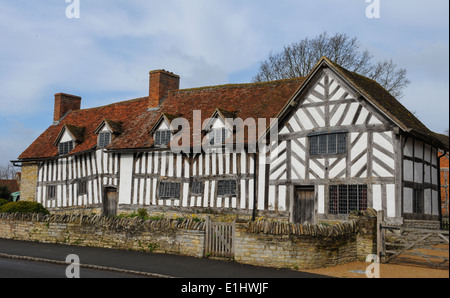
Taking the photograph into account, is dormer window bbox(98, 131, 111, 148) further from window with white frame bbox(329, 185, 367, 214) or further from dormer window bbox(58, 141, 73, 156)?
window with white frame bbox(329, 185, 367, 214)

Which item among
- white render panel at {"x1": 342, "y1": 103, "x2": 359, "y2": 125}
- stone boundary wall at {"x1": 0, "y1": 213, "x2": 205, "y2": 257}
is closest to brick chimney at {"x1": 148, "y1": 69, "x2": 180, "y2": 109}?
stone boundary wall at {"x1": 0, "y1": 213, "x2": 205, "y2": 257}

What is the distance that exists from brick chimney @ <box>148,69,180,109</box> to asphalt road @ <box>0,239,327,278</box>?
1303cm

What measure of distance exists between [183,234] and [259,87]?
12.3m

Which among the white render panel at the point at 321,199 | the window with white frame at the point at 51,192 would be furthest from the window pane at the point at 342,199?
the window with white frame at the point at 51,192

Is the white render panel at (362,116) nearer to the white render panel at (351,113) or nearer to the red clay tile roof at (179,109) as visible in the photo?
the white render panel at (351,113)

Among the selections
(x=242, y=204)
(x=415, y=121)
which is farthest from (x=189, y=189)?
(x=415, y=121)

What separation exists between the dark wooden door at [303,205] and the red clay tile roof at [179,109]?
148 inches

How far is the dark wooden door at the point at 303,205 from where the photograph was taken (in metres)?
20.1

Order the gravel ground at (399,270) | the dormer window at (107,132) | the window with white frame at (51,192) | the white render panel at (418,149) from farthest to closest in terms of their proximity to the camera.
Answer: the window with white frame at (51,192)
the dormer window at (107,132)
the white render panel at (418,149)
the gravel ground at (399,270)

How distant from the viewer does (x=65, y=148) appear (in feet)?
96.5

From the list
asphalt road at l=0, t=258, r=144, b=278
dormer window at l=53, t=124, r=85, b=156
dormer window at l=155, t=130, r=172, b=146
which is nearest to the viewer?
asphalt road at l=0, t=258, r=144, b=278

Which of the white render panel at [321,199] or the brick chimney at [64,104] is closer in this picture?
the white render panel at [321,199]

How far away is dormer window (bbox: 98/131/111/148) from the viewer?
1052 inches

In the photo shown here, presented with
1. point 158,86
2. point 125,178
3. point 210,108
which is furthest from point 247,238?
point 158,86
